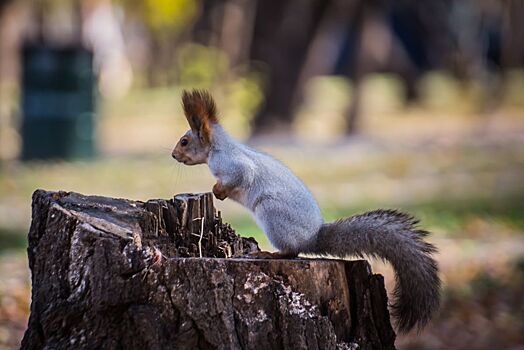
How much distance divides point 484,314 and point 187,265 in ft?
14.9

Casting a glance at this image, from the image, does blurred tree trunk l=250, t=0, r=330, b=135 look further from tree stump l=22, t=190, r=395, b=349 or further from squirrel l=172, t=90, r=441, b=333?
tree stump l=22, t=190, r=395, b=349

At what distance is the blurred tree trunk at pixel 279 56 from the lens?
70.6 ft

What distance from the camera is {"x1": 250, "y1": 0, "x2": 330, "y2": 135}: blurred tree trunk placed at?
70.6 feet

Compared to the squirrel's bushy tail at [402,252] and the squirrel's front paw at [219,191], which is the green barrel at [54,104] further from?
the squirrel's bushy tail at [402,252]

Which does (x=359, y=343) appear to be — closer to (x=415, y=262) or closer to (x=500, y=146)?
(x=415, y=262)

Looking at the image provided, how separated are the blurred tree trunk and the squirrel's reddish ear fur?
16563 mm

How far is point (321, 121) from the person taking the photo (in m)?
25.7

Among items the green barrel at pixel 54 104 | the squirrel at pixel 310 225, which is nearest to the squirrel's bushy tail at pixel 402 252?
the squirrel at pixel 310 225

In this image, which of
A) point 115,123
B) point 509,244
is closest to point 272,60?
point 115,123

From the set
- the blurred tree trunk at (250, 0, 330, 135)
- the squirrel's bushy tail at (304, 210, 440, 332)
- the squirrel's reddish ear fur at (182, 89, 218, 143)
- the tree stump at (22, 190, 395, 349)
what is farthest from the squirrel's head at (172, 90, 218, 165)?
the blurred tree trunk at (250, 0, 330, 135)

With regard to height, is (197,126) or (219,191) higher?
(197,126)

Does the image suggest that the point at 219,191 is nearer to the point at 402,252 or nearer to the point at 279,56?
the point at 402,252

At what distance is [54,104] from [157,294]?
1397 centimetres

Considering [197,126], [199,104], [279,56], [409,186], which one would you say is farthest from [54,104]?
[199,104]
